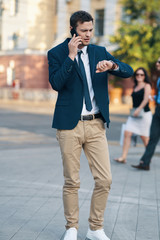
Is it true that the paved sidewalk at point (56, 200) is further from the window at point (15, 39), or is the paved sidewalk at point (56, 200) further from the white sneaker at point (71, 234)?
the window at point (15, 39)

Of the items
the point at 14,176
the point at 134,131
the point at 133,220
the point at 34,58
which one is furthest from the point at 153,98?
the point at 34,58

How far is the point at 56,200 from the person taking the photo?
18.0 feet

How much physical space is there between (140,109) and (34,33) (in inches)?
1349

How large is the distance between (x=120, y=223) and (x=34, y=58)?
3702 centimetres

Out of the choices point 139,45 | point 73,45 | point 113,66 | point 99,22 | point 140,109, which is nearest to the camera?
point 73,45

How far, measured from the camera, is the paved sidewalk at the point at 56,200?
14.3 feet

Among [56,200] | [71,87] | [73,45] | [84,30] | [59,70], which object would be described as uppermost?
[84,30]

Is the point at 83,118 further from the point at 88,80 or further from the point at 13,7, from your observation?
the point at 13,7

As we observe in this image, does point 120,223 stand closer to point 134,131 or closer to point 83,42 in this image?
point 83,42

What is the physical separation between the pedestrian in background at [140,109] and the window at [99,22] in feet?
103

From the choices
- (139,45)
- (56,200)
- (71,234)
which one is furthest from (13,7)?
(71,234)

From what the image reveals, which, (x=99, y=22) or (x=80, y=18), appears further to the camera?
(x=99, y=22)

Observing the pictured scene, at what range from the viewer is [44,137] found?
12555 mm

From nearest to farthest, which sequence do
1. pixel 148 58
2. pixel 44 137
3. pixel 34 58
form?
pixel 44 137 < pixel 148 58 < pixel 34 58
